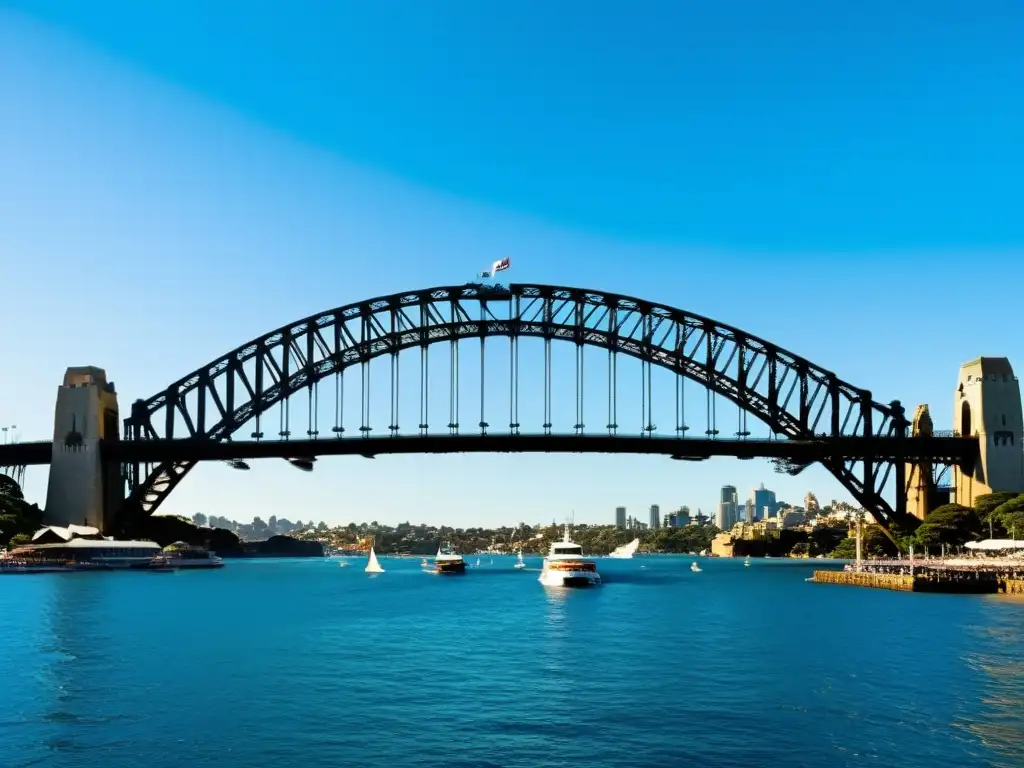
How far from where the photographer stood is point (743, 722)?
35656 mm

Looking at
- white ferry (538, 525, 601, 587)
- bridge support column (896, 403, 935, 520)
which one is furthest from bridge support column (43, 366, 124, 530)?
bridge support column (896, 403, 935, 520)

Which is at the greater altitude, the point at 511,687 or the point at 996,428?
the point at 996,428

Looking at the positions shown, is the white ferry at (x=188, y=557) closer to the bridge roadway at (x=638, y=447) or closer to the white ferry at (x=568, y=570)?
the bridge roadway at (x=638, y=447)

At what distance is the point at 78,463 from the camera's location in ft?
457

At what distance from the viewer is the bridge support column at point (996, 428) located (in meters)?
128

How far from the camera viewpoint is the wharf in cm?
Result: 9538

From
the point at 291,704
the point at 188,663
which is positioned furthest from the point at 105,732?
the point at 188,663

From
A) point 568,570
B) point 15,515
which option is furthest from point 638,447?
point 15,515

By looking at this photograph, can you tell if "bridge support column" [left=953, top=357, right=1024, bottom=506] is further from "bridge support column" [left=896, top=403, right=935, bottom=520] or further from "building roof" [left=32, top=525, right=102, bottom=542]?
"building roof" [left=32, top=525, right=102, bottom=542]

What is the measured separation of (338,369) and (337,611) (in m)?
63.9

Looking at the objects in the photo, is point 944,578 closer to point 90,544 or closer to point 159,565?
point 159,565

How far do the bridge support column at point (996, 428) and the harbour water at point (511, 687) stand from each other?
53067 millimetres

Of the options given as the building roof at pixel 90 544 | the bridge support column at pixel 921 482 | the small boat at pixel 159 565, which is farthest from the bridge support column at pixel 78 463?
the bridge support column at pixel 921 482

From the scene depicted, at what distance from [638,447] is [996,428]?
41391mm
